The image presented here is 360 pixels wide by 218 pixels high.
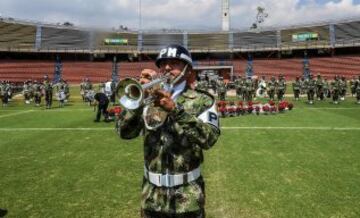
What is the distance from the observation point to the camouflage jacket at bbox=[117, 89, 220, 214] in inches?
140

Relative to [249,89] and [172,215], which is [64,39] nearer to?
[249,89]

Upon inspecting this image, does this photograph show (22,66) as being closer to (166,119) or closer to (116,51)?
(116,51)

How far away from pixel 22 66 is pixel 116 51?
13.6 m

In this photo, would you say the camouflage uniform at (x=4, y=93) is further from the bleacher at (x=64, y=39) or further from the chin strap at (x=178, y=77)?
the chin strap at (x=178, y=77)

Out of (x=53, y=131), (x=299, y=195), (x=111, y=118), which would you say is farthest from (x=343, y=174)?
(x=111, y=118)

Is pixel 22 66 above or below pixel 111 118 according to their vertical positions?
above

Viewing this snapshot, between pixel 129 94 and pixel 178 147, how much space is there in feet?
2.19

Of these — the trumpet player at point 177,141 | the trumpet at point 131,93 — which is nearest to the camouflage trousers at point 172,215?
the trumpet player at point 177,141

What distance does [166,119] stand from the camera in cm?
355

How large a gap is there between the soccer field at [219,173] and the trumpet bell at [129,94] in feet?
12.4

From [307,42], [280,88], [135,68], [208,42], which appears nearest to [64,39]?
[135,68]

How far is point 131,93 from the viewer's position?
3414 mm

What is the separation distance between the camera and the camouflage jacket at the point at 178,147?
3.55 m

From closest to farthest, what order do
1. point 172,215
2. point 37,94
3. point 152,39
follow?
point 172,215 → point 37,94 → point 152,39
